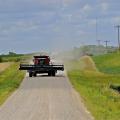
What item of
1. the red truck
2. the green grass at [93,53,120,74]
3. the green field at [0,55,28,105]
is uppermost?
the red truck

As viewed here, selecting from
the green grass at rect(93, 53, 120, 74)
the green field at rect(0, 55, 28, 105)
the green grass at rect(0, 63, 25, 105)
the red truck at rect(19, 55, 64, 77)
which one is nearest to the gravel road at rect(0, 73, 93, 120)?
the green grass at rect(0, 63, 25, 105)

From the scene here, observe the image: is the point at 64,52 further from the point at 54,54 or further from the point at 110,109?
the point at 110,109

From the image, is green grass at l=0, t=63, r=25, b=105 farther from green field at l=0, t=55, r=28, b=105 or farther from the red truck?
the red truck

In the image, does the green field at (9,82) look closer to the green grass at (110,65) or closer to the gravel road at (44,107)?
the gravel road at (44,107)

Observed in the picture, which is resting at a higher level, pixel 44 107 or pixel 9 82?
→ pixel 44 107

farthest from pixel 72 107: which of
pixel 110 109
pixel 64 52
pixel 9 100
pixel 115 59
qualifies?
pixel 64 52

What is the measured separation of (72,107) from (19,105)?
343 centimetres

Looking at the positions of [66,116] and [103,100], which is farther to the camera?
[103,100]

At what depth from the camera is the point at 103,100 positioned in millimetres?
35125

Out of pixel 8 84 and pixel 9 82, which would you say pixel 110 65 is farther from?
pixel 8 84

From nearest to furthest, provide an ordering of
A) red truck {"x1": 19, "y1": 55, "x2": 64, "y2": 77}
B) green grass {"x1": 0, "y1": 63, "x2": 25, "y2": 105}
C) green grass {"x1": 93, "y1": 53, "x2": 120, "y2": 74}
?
green grass {"x1": 0, "y1": 63, "x2": 25, "y2": 105} → red truck {"x1": 19, "y1": 55, "x2": 64, "y2": 77} → green grass {"x1": 93, "y1": 53, "x2": 120, "y2": 74}

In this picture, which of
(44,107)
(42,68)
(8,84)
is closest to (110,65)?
(42,68)

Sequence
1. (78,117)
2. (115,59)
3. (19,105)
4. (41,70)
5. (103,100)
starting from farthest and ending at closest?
(115,59)
(41,70)
(103,100)
(19,105)
(78,117)

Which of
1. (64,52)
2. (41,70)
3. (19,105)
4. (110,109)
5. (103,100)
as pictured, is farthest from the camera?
(64,52)
